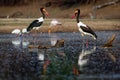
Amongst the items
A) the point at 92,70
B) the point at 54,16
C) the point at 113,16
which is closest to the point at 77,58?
the point at 92,70

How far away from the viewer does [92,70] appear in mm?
14344

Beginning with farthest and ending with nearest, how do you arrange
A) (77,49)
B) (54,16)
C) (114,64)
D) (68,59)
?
(54,16)
(77,49)
(68,59)
(114,64)

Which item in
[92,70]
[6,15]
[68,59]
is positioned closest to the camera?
[92,70]

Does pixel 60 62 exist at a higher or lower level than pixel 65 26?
lower

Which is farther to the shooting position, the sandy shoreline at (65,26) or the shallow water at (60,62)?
the sandy shoreline at (65,26)

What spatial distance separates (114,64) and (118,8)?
1100 inches

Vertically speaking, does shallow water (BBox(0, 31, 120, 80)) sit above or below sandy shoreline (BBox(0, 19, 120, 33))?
below

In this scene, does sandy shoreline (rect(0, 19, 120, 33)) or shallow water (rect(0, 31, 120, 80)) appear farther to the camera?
sandy shoreline (rect(0, 19, 120, 33))

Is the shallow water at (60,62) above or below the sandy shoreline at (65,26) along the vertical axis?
below

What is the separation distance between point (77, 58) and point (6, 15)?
98.6ft

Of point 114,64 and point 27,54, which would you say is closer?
point 114,64

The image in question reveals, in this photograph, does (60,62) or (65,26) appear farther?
(65,26)

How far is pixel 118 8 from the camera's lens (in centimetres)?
4312

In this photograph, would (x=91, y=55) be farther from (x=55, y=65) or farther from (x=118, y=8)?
(x=118, y=8)
